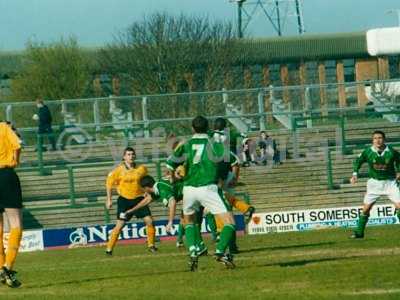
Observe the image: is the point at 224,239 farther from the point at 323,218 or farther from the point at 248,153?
the point at 248,153

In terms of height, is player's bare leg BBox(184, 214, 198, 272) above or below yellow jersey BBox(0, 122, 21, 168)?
below

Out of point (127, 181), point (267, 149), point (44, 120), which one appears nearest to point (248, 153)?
point (267, 149)

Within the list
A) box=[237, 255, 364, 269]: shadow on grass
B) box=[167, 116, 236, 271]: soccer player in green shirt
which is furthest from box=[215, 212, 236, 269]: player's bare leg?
box=[237, 255, 364, 269]: shadow on grass

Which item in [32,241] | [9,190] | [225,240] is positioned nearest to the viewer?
[9,190]

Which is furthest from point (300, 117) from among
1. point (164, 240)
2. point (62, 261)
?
point (62, 261)

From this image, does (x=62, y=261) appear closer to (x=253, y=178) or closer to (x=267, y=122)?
(x=253, y=178)

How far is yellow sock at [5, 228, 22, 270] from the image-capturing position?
15.7 metres

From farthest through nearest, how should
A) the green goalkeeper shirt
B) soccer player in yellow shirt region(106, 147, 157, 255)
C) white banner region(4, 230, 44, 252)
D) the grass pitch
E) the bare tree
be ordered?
the bare tree, white banner region(4, 230, 44, 252), soccer player in yellow shirt region(106, 147, 157, 255), the green goalkeeper shirt, the grass pitch

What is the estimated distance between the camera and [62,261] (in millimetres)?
22469

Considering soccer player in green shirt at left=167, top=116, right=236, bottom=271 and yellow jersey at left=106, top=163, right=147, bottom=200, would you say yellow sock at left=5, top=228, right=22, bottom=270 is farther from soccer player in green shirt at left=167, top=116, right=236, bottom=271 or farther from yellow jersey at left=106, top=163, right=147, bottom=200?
yellow jersey at left=106, top=163, right=147, bottom=200

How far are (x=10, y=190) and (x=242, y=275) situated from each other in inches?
120

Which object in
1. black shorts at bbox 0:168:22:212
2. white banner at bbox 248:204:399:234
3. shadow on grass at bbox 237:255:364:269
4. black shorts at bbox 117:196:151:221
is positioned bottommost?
white banner at bbox 248:204:399:234

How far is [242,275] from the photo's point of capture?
15.8 metres

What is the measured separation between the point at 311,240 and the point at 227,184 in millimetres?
4170
